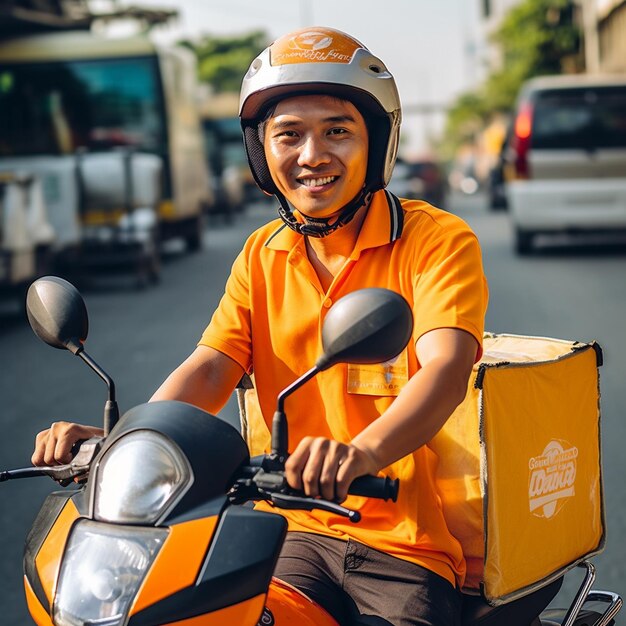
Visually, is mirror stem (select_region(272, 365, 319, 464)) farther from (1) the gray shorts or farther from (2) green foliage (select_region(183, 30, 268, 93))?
(2) green foliage (select_region(183, 30, 268, 93))

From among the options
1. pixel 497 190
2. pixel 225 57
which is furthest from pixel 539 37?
pixel 225 57

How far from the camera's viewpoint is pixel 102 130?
19578 millimetres

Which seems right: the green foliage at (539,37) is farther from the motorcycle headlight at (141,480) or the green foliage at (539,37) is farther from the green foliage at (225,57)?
the motorcycle headlight at (141,480)

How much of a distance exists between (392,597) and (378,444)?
0.38 meters

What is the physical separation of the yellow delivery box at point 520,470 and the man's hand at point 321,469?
0.58 m

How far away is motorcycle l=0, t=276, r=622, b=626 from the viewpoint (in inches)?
66.6

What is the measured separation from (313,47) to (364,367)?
60 cm

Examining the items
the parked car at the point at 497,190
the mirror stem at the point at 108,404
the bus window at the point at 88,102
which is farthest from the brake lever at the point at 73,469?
the parked car at the point at 497,190

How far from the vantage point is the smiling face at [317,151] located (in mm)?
2408

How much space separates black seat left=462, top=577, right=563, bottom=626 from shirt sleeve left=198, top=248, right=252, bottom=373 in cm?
66

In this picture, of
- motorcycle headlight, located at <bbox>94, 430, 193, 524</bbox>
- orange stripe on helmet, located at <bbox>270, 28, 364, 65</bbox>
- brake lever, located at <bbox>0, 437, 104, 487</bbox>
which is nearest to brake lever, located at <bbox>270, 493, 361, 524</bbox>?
motorcycle headlight, located at <bbox>94, 430, 193, 524</bbox>

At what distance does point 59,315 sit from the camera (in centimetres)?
224

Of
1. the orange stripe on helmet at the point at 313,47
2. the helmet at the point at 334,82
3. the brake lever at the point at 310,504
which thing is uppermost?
the orange stripe on helmet at the point at 313,47

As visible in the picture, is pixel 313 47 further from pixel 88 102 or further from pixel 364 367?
pixel 88 102
